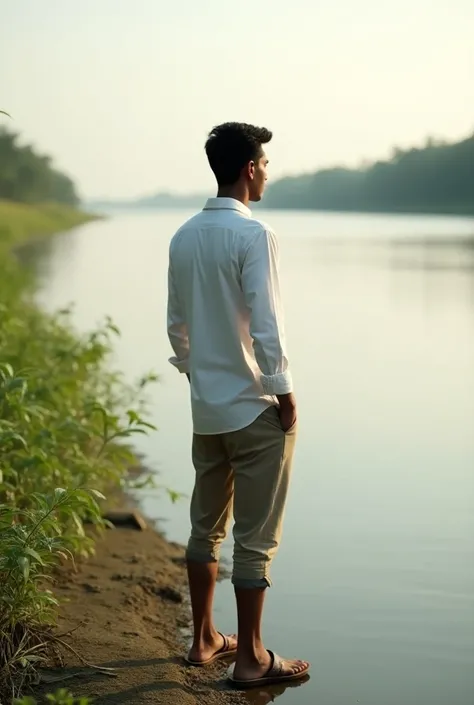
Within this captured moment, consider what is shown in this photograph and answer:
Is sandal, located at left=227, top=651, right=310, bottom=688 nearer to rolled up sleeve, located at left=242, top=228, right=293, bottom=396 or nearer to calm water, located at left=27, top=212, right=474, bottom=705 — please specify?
calm water, located at left=27, top=212, right=474, bottom=705

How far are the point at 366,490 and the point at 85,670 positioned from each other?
3.31 m

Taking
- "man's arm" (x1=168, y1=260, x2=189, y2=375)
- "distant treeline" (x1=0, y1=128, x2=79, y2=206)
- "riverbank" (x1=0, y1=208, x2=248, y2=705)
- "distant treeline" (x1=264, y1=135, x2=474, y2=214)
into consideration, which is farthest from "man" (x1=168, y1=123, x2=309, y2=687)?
"distant treeline" (x1=264, y1=135, x2=474, y2=214)

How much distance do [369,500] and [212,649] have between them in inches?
103

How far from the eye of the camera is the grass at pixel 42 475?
357 centimetres

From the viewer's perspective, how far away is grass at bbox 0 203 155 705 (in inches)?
140

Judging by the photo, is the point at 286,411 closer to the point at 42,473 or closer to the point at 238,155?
the point at 238,155

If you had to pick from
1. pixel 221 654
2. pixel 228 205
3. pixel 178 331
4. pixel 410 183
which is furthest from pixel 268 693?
pixel 410 183

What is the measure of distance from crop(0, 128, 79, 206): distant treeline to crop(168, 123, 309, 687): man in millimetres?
71286

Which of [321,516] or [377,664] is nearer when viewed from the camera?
[377,664]

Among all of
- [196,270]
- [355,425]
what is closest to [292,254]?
[355,425]

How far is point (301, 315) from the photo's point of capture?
1664 cm

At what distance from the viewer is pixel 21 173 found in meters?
81.0

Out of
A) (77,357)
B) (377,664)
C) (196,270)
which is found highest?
(196,270)

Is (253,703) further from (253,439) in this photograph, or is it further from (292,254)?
(292,254)
